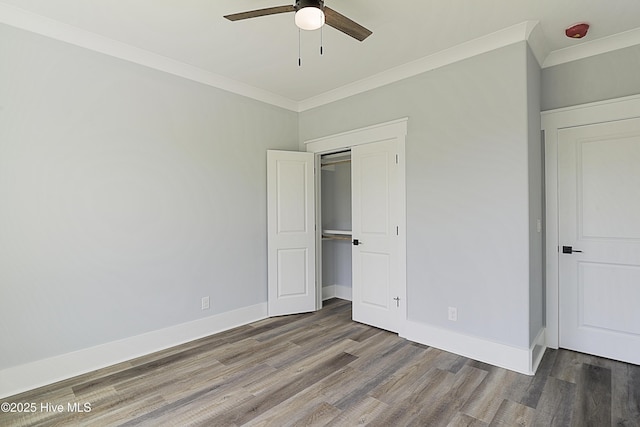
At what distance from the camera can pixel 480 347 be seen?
2.82m

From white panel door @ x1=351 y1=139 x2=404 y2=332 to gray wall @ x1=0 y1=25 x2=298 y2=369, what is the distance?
1283 mm

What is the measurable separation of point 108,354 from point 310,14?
307cm

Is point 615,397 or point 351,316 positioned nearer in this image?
point 615,397

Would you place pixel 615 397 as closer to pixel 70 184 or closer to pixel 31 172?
pixel 70 184

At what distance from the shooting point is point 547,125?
3010mm

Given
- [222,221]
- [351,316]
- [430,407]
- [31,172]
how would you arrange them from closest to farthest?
[430,407] < [31,172] < [222,221] < [351,316]

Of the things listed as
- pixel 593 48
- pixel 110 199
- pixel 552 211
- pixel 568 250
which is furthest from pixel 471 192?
pixel 110 199

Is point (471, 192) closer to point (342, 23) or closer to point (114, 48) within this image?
point (342, 23)

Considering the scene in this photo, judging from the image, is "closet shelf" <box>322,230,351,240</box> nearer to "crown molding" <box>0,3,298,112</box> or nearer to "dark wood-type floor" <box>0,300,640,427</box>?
"dark wood-type floor" <box>0,300,640,427</box>

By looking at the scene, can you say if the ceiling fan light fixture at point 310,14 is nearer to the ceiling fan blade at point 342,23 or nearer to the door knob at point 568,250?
the ceiling fan blade at point 342,23

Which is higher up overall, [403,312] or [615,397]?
[403,312]

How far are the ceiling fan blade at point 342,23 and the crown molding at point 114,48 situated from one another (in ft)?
6.22

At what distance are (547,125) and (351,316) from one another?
2.91 metres

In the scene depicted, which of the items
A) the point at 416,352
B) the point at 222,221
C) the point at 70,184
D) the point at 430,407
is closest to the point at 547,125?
the point at 416,352
